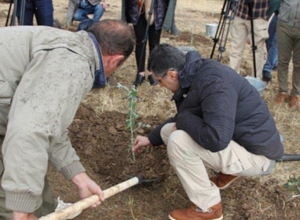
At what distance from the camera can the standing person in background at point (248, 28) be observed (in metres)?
4.78

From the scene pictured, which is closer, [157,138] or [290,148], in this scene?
[157,138]

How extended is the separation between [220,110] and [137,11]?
8.54 ft

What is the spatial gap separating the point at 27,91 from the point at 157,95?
10.6 ft

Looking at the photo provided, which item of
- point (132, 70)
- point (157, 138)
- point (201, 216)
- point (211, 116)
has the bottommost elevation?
point (132, 70)

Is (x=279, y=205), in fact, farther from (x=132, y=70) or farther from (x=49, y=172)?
(x=132, y=70)

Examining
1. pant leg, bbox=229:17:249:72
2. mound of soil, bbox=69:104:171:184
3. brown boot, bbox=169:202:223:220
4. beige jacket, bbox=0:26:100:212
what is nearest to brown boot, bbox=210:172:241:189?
brown boot, bbox=169:202:223:220

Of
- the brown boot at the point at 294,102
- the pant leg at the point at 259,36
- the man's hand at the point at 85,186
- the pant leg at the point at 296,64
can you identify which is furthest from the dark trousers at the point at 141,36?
the man's hand at the point at 85,186

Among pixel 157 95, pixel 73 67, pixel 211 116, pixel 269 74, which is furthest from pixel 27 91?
pixel 269 74

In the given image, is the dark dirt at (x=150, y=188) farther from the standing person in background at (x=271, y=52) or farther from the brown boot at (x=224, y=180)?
the standing person in background at (x=271, y=52)

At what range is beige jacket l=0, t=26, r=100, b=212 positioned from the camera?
141 centimetres

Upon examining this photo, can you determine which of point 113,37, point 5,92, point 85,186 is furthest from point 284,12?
point 5,92

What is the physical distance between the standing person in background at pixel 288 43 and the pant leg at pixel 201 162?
231 centimetres

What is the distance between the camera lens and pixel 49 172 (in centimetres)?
298

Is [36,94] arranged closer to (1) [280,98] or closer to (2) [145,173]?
(2) [145,173]
